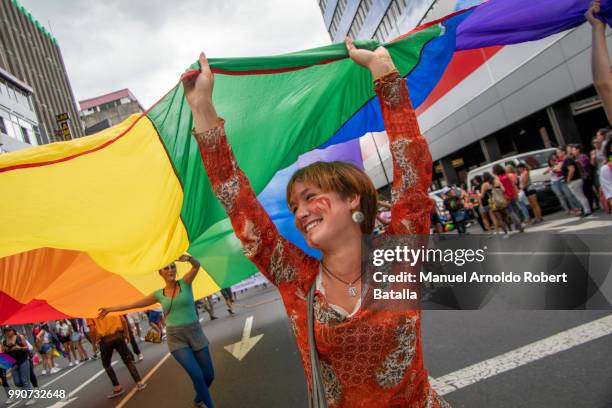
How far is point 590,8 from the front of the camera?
2967 mm

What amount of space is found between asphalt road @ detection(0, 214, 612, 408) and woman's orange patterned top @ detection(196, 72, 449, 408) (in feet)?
8.04

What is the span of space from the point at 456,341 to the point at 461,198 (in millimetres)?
10110

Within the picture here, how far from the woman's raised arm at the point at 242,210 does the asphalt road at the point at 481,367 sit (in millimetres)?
2748

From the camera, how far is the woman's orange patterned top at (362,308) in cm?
141

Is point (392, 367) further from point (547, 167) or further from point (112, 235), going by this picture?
point (547, 167)

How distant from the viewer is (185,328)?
4.96 meters

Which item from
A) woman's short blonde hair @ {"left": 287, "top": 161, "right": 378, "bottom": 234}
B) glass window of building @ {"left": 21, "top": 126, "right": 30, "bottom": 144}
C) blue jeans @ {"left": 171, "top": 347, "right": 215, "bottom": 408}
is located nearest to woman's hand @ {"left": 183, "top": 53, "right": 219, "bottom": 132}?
woman's short blonde hair @ {"left": 287, "top": 161, "right": 378, "bottom": 234}

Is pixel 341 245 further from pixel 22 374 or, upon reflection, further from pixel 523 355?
pixel 22 374

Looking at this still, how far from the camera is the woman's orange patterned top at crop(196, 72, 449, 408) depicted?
141cm

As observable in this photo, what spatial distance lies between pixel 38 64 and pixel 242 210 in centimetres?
7682

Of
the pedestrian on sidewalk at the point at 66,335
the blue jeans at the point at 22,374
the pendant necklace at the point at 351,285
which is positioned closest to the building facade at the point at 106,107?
the pedestrian on sidewalk at the point at 66,335

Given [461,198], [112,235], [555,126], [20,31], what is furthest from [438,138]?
[20,31]

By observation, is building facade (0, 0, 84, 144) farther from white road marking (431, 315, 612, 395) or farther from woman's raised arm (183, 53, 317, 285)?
woman's raised arm (183, 53, 317, 285)

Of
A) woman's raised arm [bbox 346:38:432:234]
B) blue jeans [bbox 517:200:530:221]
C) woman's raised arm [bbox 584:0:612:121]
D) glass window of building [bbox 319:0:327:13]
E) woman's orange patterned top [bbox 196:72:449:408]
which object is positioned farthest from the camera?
glass window of building [bbox 319:0:327:13]
